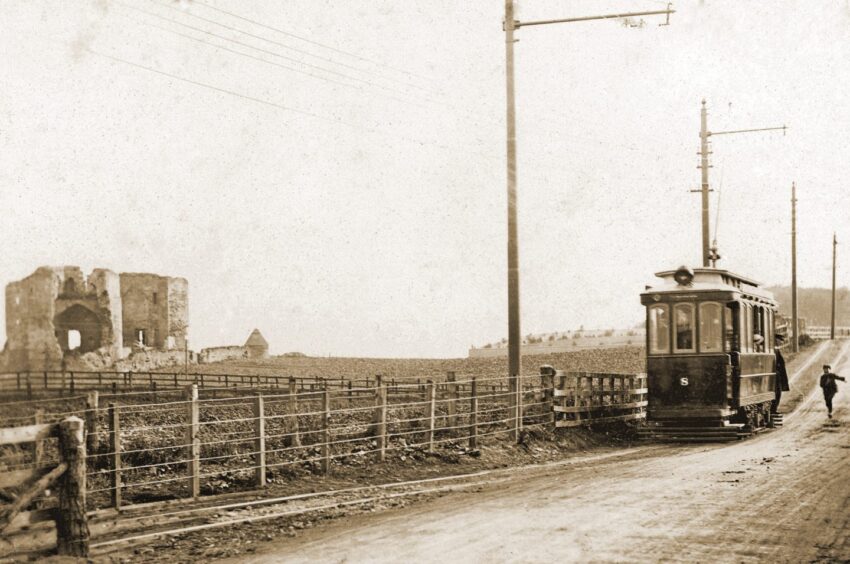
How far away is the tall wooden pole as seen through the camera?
16.0 m

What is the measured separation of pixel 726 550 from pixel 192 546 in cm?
467

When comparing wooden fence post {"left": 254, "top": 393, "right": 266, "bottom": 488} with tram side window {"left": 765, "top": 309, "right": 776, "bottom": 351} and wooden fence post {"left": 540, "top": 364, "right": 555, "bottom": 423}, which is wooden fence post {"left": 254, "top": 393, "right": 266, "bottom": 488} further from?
tram side window {"left": 765, "top": 309, "right": 776, "bottom": 351}

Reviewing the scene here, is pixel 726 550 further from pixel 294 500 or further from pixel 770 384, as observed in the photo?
pixel 770 384

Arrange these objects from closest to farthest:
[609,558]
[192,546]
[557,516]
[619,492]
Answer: [609,558], [192,546], [557,516], [619,492]

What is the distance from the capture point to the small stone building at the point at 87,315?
2094 inches

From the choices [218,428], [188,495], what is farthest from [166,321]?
[188,495]

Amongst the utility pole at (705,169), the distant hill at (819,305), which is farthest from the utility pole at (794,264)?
the distant hill at (819,305)

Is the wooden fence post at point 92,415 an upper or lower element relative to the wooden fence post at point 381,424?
upper

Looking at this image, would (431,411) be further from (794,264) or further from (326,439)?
(794,264)

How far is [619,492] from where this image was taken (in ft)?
34.1

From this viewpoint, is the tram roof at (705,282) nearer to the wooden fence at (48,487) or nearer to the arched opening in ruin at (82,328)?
the wooden fence at (48,487)

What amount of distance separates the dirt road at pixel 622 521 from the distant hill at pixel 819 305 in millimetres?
144419

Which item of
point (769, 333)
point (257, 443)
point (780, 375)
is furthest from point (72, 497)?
point (780, 375)

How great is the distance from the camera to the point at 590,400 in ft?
64.4
